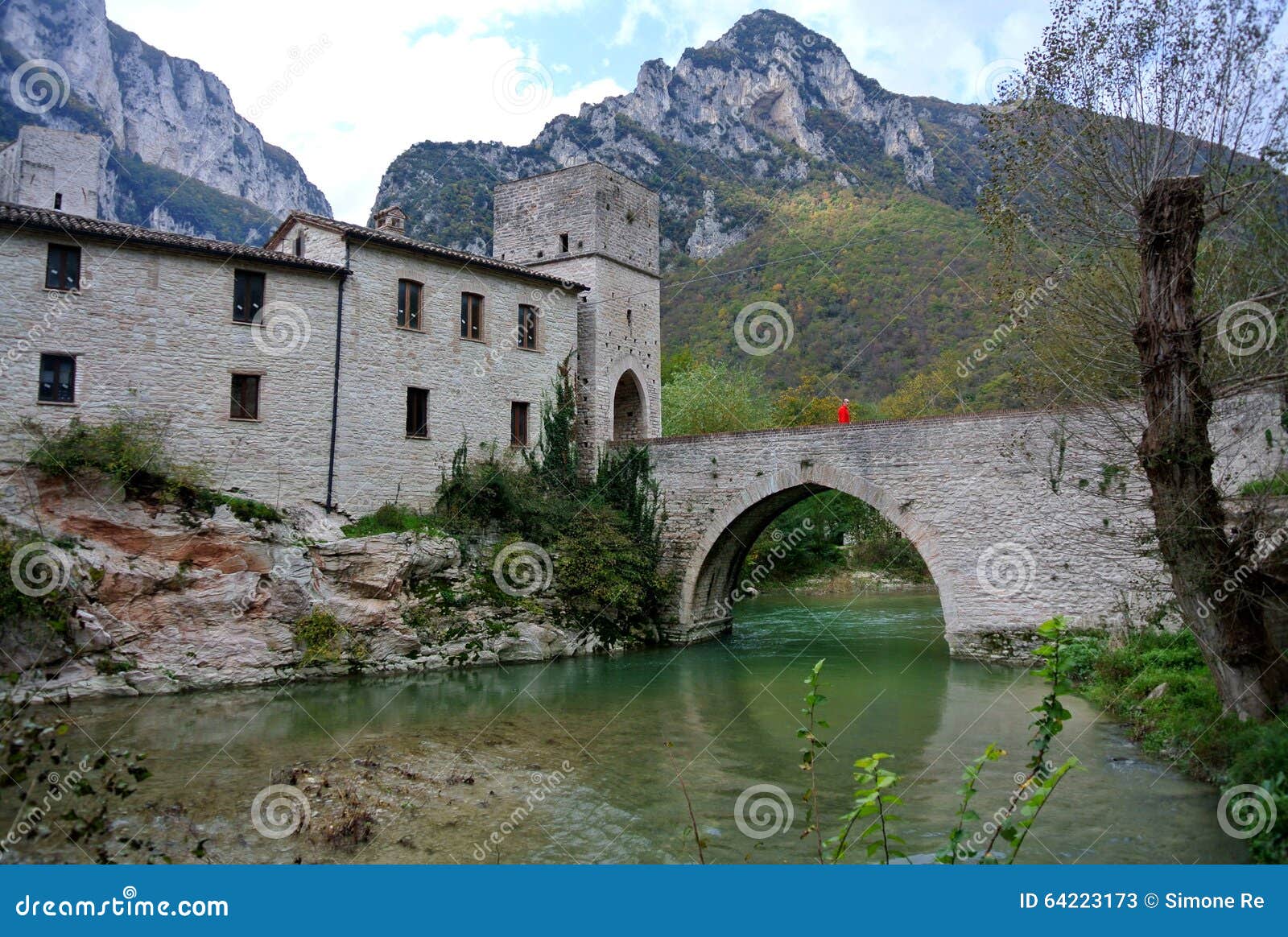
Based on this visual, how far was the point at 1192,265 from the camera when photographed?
7621mm

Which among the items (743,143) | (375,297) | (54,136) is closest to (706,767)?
(375,297)

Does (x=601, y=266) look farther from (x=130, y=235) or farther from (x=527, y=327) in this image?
(x=130, y=235)

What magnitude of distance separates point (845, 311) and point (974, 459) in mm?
32982

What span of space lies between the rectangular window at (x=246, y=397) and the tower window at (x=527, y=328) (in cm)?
668

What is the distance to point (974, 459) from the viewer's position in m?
16.8

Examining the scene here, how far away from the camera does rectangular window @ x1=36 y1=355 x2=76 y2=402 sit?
15.5 m

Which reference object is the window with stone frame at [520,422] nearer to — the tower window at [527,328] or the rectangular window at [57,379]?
the tower window at [527,328]

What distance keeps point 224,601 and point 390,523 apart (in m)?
4.10

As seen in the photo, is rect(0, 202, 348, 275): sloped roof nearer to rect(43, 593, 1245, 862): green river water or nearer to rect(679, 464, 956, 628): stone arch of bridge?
rect(43, 593, 1245, 862): green river water

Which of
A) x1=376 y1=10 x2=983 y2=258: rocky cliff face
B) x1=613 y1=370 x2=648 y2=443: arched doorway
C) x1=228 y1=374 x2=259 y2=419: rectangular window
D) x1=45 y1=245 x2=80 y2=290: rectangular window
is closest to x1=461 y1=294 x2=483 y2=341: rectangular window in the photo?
x1=228 y1=374 x2=259 y2=419: rectangular window

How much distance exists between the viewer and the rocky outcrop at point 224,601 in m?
13.6

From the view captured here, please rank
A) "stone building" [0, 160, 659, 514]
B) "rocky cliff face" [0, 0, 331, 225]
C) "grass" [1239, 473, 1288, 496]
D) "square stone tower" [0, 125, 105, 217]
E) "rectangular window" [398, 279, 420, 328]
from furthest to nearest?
1. "rocky cliff face" [0, 0, 331, 225]
2. "square stone tower" [0, 125, 105, 217]
3. "rectangular window" [398, 279, 420, 328]
4. "stone building" [0, 160, 659, 514]
5. "grass" [1239, 473, 1288, 496]

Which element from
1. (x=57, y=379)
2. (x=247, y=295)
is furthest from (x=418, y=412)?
(x=57, y=379)

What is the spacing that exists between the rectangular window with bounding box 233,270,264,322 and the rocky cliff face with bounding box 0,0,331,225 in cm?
4886
